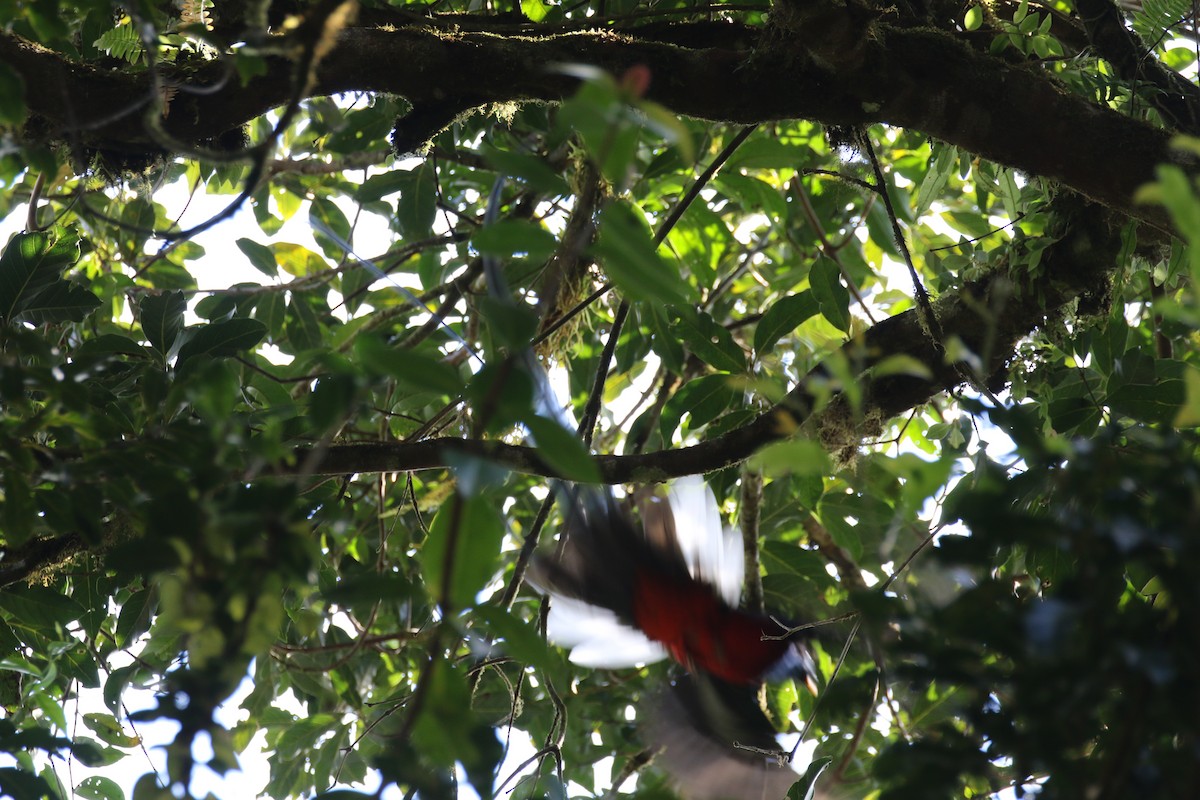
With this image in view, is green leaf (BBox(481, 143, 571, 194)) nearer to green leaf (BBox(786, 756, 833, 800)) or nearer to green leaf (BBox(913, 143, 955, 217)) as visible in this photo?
green leaf (BBox(786, 756, 833, 800))

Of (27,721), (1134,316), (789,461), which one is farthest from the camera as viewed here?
(1134,316)

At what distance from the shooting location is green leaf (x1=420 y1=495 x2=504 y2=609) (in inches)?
23.4

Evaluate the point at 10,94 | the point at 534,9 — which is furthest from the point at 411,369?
the point at 534,9

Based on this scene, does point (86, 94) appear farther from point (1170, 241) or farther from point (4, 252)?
point (1170, 241)

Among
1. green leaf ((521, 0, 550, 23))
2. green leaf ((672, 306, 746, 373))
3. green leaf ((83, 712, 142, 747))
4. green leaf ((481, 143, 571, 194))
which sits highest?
green leaf ((521, 0, 550, 23))

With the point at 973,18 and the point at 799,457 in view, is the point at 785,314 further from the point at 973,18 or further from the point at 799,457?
the point at 799,457

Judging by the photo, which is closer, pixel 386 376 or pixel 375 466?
pixel 386 376

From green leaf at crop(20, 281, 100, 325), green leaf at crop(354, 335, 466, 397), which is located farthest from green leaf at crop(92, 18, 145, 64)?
green leaf at crop(354, 335, 466, 397)

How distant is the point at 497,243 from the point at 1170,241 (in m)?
1.23

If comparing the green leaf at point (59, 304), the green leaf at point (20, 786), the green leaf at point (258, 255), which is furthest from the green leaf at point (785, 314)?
the green leaf at point (258, 255)

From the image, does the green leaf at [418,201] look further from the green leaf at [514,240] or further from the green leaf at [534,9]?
the green leaf at [514,240]

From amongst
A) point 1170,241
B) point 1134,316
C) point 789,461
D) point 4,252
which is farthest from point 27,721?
point 1134,316

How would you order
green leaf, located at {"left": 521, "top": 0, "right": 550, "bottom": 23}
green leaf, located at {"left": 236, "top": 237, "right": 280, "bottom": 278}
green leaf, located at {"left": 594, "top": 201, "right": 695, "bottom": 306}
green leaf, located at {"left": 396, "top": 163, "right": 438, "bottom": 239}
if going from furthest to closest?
green leaf, located at {"left": 236, "top": 237, "right": 280, "bottom": 278} < green leaf, located at {"left": 396, "top": 163, "right": 438, "bottom": 239} < green leaf, located at {"left": 521, "top": 0, "right": 550, "bottom": 23} < green leaf, located at {"left": 594, "top": 201, "right": 695, "bottom": 306}

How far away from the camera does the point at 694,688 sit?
1.70 meters
